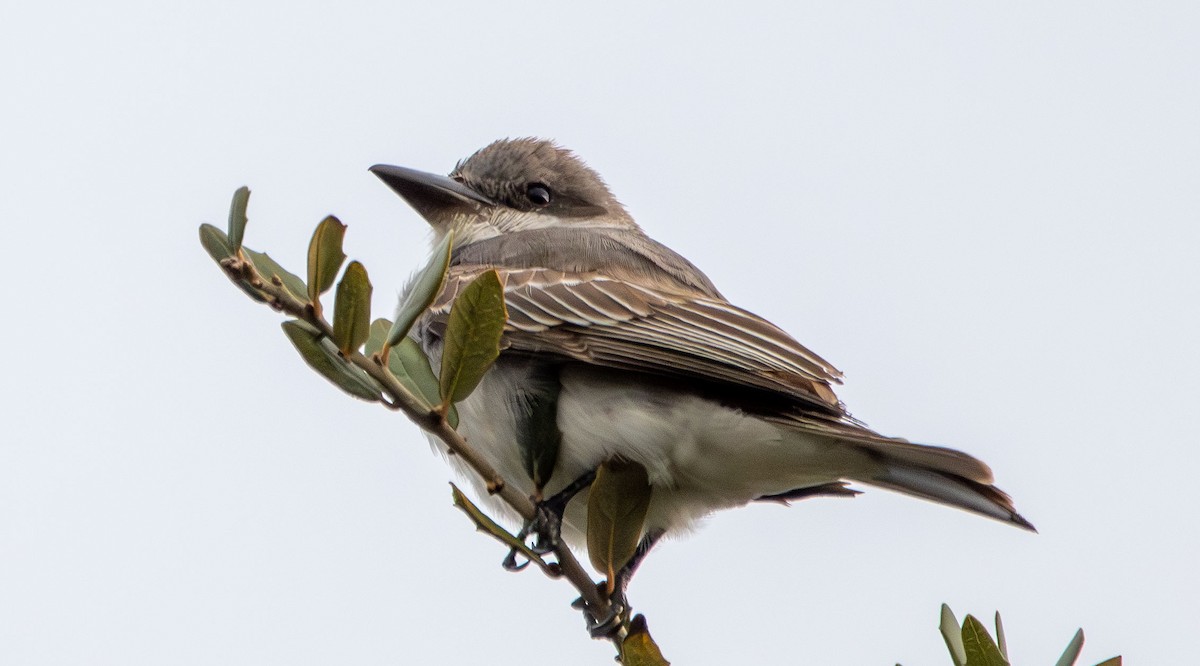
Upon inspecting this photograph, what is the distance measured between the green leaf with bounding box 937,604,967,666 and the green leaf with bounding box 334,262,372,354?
1.20 m

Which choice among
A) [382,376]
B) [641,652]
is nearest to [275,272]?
[382,376]

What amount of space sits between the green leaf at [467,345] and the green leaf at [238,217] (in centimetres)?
43

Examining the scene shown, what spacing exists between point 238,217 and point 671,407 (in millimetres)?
2058

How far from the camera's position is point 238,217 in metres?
2.45

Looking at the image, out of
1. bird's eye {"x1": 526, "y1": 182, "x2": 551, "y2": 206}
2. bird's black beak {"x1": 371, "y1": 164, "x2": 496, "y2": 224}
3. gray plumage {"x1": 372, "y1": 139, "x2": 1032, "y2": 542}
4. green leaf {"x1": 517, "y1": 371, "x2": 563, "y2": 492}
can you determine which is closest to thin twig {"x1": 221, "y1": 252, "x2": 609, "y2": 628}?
green leaf {"x1": 517, "y1": 371, "x2": 563, "y2": 492}

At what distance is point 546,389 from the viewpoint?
4.32 meters

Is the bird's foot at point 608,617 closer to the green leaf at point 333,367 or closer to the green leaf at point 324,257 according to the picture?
the green leaf at point 333,367

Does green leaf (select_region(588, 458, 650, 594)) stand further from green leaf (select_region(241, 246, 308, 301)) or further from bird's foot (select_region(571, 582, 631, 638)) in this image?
green leaf (select_region(241, 246, 308, 301))

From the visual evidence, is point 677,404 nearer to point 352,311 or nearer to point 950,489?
point 950,489

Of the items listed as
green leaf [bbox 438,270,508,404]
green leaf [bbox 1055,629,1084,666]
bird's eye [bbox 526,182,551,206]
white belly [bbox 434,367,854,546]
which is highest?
bird's eye [bbox 526,182,551,206]

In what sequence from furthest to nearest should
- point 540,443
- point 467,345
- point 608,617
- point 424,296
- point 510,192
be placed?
point 510,192 → point 540,443 → point 608,617 → point 467,345 → point 424,296

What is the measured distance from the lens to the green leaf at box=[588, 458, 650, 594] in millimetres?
3291

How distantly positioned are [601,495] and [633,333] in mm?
1186

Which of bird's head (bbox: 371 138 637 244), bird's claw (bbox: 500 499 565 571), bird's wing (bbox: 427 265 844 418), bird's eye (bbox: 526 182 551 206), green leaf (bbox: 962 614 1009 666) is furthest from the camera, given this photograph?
bird's eye (bbox: 526 182 551 206)
